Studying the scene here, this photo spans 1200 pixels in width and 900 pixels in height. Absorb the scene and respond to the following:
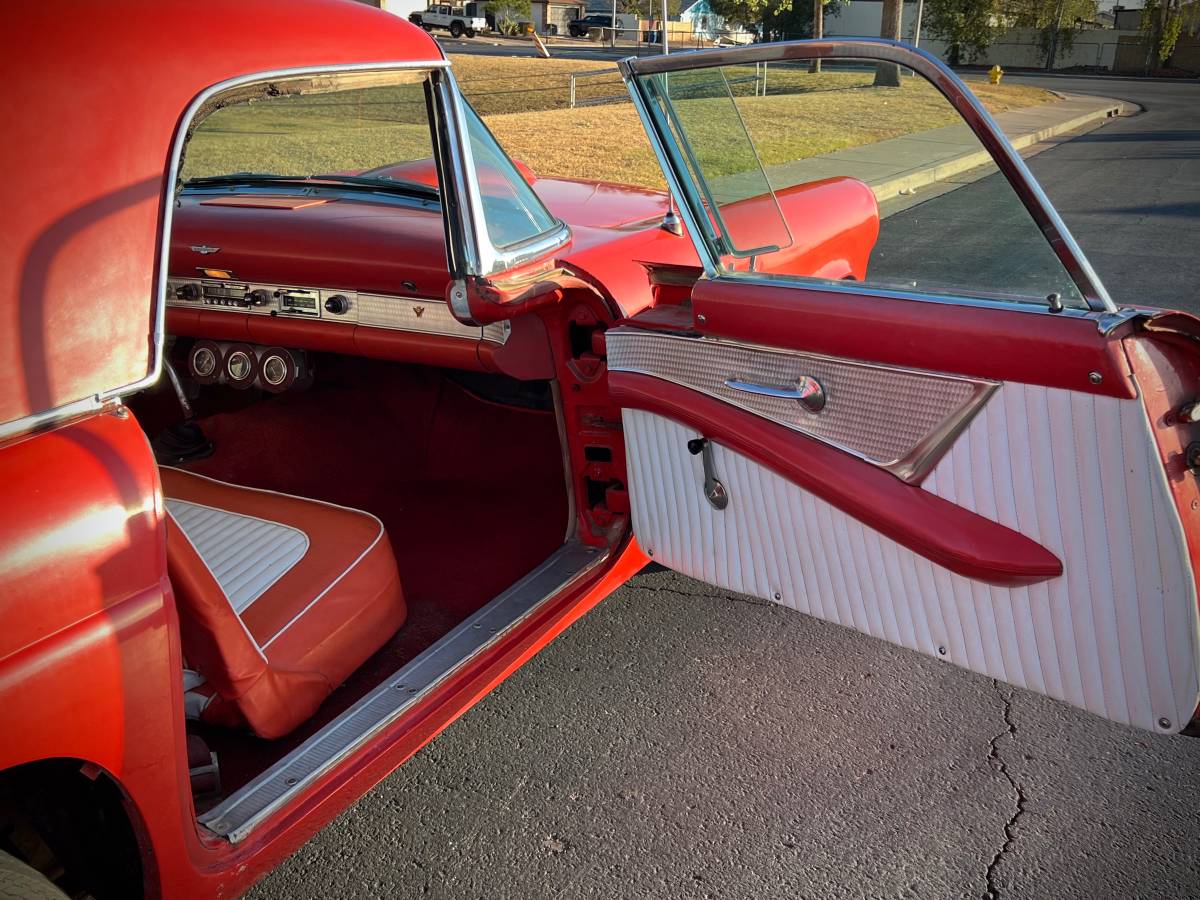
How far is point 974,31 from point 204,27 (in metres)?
38.8

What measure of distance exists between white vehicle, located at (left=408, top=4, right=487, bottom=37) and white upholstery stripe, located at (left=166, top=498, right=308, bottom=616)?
5083cm

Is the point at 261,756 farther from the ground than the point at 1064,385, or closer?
closer

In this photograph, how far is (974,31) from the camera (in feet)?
118

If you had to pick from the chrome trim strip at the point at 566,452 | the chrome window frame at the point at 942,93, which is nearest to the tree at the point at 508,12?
the chrome trim strip at the point at 566,452

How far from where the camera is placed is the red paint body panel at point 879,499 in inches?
83.5

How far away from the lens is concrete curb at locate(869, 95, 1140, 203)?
240 centimetres

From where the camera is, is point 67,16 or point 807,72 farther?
point 807,72

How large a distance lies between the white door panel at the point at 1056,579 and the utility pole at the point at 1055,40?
42.2 m

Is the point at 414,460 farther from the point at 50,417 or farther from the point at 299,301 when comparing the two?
the point at 50,417

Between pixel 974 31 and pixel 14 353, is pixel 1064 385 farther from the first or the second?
pixel 974 31

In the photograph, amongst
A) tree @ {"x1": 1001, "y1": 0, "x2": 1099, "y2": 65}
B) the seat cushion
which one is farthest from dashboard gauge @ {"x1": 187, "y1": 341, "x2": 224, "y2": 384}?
tree @ {"x1": 1001, "y1": 0, "x2": 1099, "y2": 65}

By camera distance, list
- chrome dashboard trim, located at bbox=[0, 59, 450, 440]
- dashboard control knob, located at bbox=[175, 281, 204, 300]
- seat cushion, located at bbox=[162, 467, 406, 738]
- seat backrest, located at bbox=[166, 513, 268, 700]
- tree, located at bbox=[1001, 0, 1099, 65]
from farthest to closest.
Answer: tree, located at bbox=[1001, 0, 1099, 65]
dashboard control knob, located at bbox=[175, 281, 204, 300]
seat cushion, located at bbox=[162, 467, 406, 738]
seat backrest, located at bbox=[166, 513, 268, 700]
chrome dashboard trim, located at bbox=[0, 59, 450, 440]

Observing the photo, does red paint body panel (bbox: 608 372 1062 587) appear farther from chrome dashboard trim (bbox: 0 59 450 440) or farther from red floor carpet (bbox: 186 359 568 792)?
chrome dashboard trim (bbox: 0 59 450 440)

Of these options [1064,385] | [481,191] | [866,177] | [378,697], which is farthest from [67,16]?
[866,177]
